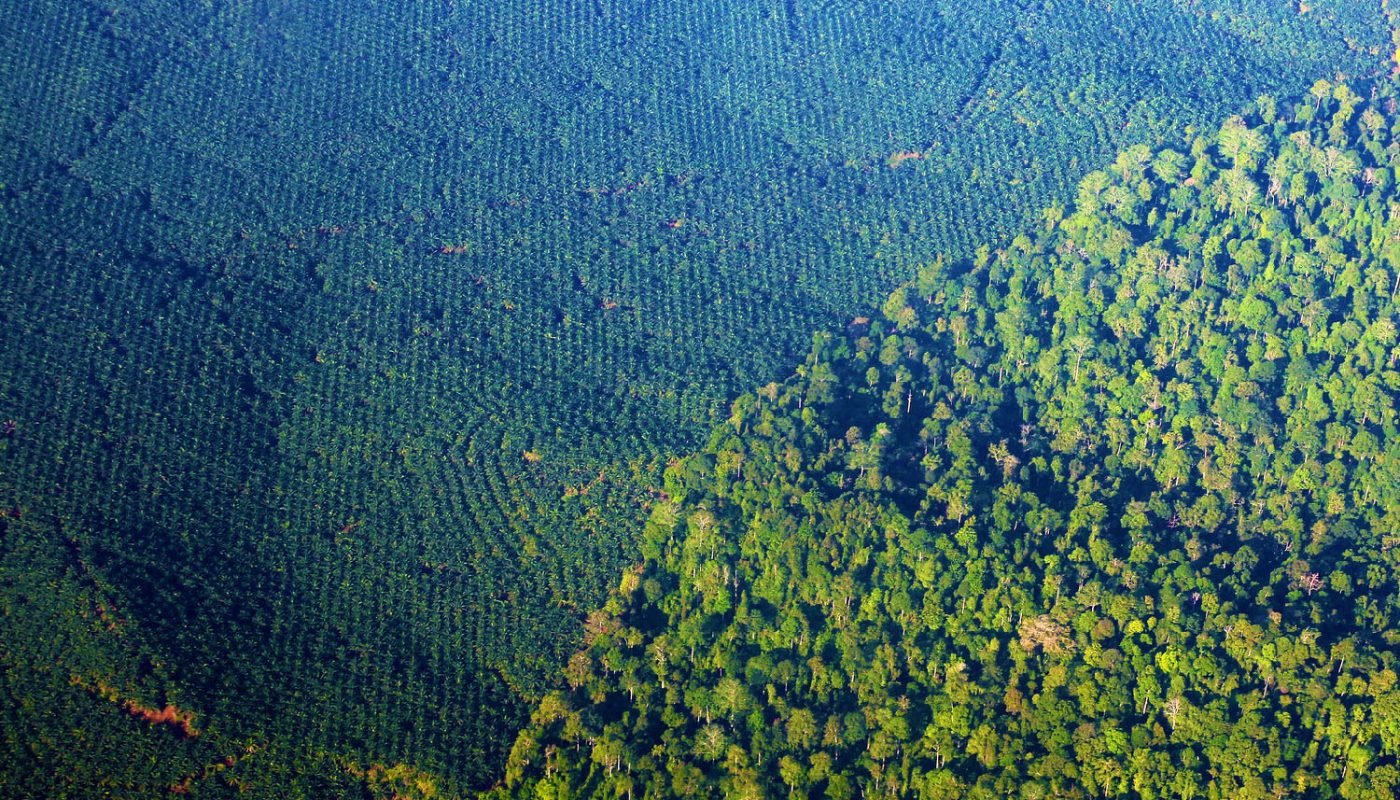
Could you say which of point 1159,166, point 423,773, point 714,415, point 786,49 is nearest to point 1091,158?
point 1159,166

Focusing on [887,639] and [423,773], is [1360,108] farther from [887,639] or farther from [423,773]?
[423,773]

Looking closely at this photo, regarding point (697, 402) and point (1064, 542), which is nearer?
point (1064, 542)

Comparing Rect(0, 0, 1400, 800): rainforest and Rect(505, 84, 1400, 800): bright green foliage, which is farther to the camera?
Rect(0, 0, 1400, 800): rainforest

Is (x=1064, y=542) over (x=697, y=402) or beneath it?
over
